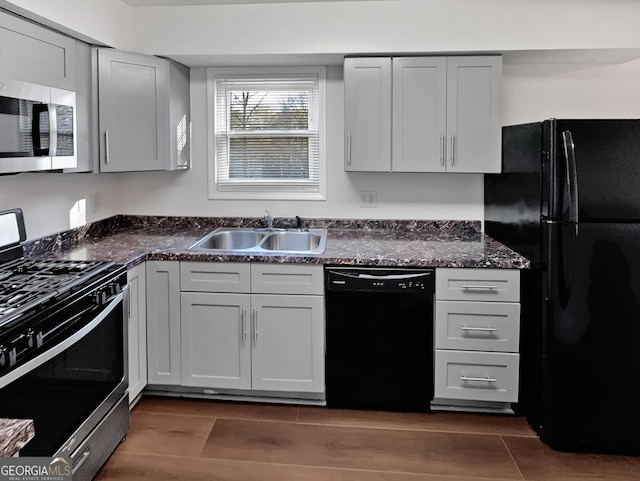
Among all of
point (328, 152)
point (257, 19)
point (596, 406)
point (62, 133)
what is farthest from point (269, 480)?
point (257, 19)

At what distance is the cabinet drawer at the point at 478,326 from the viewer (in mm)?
2871

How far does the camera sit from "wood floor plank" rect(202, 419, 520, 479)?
2479mm

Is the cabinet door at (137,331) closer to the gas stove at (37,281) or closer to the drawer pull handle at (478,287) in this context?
the gas stove at (37,281)

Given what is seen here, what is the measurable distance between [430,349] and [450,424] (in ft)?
1.27

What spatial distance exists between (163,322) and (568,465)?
2.09 meters

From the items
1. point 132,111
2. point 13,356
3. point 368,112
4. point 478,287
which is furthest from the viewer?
point 368,112

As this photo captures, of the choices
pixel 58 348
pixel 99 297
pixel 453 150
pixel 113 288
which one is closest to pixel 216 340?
pixel 113 288

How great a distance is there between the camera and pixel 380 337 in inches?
115

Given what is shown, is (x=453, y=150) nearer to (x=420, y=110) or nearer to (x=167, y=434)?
(x=420, y=110)

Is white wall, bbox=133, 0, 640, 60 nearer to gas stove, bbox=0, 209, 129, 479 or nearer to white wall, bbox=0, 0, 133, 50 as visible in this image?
white wall, bbox=0, 0, 133, 50

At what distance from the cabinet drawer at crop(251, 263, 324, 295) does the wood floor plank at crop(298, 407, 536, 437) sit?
65cm

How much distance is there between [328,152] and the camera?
12.1ft

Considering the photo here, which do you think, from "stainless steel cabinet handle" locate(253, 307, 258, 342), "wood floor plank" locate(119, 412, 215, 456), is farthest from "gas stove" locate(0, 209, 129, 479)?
"stainless steel cabinet handle" locate(253, 307, 258, 342)

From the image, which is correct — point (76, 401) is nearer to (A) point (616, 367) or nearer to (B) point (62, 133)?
(B) point (62, 133)
